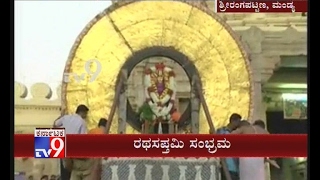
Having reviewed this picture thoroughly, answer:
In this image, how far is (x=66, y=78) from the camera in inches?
183

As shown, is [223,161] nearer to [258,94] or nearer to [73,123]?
[258,94]

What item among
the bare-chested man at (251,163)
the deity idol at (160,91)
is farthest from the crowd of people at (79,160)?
the bare-chested man at (251,163)

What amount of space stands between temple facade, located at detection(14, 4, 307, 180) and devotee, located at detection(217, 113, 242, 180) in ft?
0.40

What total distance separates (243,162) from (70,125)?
1.06m

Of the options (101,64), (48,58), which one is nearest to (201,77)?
(101,64)

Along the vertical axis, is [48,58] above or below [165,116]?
above

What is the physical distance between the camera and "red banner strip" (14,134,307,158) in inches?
179

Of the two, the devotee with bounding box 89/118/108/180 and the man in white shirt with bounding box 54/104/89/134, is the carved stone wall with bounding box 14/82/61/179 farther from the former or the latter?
the devotee with bounding box 89/118/108/180

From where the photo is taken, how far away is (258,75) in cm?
464

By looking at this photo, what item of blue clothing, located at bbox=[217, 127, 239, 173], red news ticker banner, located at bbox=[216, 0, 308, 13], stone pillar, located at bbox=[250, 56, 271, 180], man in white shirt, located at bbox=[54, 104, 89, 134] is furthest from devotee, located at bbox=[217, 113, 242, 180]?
man in white shirt, located at bbox=[54, 104, 89, 134]

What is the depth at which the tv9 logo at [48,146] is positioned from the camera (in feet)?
15.0

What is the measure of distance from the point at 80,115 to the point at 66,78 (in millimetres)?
241

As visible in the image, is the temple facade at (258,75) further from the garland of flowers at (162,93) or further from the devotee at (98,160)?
the devotee at (98,160)
